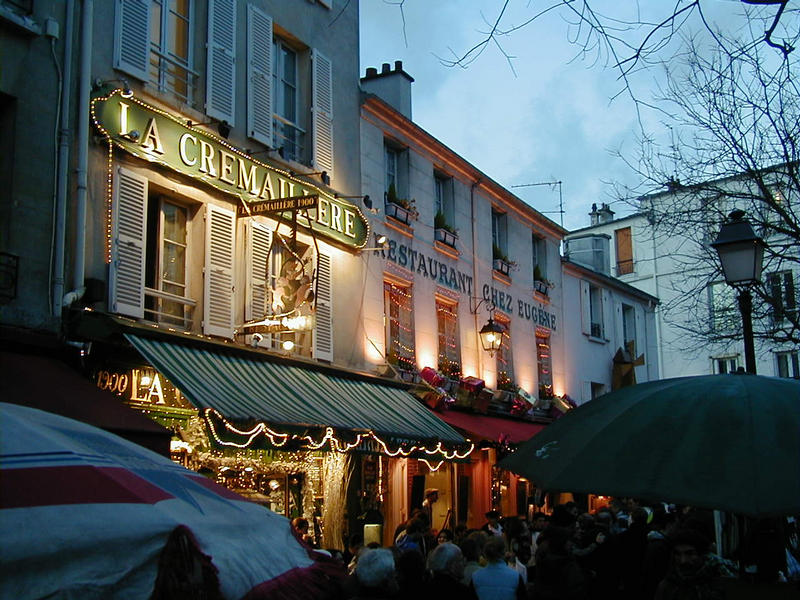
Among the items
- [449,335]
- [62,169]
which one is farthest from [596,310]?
[62,169]

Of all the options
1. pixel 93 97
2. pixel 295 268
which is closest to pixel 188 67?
pixel 93 97

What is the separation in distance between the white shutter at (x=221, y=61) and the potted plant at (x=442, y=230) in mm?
6710

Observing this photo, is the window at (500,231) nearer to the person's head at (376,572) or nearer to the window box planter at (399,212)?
the window box planter at (399,212)

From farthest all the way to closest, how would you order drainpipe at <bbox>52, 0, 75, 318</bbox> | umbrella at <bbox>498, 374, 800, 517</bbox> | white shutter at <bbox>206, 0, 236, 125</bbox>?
1. white shutter at <bbox>206, 0, 236, 125</bbox>
2. drainpipe at <bbox>52, 0, 75, 318</bbox>
3. umbrella at <bbox>498, 374, 800, 517</bbox>

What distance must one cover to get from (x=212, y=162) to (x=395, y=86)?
785 cm

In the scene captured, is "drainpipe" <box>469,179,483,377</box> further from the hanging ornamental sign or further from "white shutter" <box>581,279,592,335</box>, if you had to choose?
"white shutter" <box>581,279,592,335</box>

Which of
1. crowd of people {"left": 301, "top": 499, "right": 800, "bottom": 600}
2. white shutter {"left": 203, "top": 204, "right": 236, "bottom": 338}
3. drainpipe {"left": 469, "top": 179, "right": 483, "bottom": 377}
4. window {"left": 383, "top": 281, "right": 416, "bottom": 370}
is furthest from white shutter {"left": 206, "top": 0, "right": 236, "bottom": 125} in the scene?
drainpipe {"left": 469, "top": 179, "right": 483, "bottom": 377}

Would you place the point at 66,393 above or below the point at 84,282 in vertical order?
below

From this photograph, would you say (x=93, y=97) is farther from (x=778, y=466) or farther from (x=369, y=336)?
(x=778, y=466)

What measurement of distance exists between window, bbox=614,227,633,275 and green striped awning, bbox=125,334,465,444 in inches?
911

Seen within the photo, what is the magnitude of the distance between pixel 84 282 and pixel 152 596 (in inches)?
303

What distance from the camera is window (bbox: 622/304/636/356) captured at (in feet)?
95.8

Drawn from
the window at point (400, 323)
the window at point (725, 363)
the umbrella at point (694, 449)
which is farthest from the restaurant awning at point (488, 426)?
the window at point (725, 363)

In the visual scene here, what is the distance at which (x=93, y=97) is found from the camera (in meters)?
11.0
